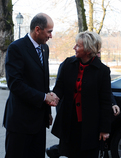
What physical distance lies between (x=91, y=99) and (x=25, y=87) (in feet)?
2.26

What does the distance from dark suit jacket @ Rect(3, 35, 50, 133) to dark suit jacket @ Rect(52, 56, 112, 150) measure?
0.84 feet

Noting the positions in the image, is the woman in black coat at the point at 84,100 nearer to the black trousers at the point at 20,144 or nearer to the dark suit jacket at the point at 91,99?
the dark suit jacket at the point at 91,99

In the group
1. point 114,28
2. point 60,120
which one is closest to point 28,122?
point 60,120

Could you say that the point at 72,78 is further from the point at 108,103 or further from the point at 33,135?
the point at 33,135

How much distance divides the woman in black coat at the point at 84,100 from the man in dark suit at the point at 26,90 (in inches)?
7.6

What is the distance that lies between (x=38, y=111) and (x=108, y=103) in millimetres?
706

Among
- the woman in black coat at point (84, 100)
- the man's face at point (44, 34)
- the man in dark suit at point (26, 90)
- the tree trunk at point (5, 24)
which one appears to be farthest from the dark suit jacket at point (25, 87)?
the tree trunk at point (5, 24)

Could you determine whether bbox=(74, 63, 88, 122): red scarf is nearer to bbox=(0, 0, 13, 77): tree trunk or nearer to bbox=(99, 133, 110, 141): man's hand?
bbox=(99, 133, 110, 141): man's hand

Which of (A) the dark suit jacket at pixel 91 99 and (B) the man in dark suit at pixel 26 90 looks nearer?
(B) the man in dark suit at pixel 26 90

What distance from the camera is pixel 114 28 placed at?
82.6 ft

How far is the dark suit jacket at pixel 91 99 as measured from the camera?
2.71m

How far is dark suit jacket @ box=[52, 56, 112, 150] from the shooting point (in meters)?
2.71

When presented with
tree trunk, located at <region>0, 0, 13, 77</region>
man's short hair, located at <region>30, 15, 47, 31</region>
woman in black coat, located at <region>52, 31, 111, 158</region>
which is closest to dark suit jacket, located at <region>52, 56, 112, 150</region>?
woman in black coat, located at <region>52, 31, 111, 158</region>

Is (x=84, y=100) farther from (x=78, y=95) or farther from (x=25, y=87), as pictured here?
(x=25, y=87)
